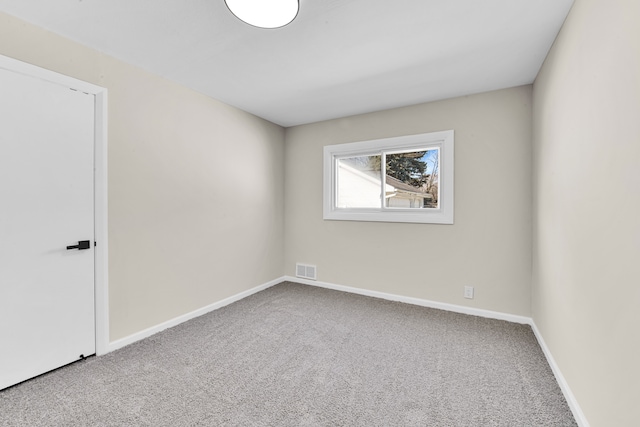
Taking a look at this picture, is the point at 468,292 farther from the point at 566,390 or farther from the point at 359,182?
the point at 359,182

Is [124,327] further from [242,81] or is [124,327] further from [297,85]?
[297,85]

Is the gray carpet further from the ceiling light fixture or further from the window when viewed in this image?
the ceiling light fixture

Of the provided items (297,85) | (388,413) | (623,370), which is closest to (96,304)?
(388,413)

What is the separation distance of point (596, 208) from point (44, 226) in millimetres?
3283

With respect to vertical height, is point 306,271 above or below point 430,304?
above

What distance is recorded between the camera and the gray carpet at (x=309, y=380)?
152 cm

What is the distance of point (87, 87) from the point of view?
6.72ft

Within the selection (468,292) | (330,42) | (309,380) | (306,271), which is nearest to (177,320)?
(309,380)

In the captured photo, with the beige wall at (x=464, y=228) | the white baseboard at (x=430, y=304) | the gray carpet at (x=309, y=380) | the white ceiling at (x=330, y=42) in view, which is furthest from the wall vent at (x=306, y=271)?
the white ceiling at (x=330, y=42)

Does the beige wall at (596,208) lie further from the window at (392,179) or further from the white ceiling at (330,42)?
the window at (392,179)

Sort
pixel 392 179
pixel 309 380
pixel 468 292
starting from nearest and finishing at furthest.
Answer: pixel 309 380 < pixel 468 292 < pixel 392 179

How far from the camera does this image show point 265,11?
1.55 metres

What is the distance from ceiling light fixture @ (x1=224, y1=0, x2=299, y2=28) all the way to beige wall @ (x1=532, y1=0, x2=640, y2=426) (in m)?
1.52

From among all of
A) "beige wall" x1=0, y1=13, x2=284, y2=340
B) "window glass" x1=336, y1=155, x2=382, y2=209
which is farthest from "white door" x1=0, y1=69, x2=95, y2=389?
"window glass" x1=336, y1=155, x2=382, y2=209
